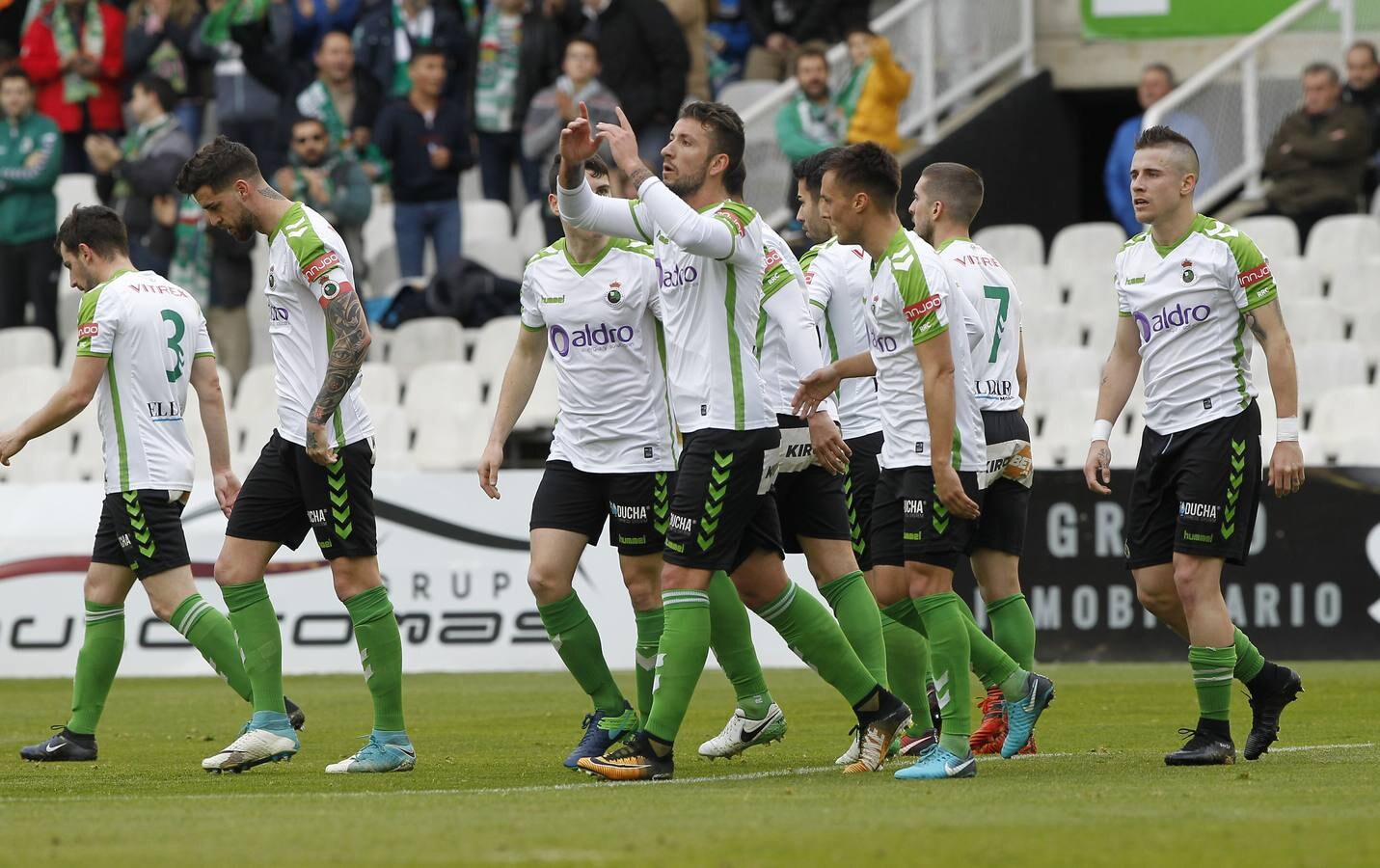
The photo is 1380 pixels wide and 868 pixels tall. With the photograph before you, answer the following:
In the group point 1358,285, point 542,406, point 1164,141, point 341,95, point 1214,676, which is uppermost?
point 341,95

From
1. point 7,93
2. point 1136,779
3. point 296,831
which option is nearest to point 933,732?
point 1136,779

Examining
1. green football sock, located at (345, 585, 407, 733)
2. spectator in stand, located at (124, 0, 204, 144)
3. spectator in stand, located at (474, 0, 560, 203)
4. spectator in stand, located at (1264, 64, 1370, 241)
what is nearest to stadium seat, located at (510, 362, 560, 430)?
spectator in stand, located at (474, 0, 560, 203)

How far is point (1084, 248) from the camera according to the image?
18.1 meters

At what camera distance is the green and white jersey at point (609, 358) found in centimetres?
877

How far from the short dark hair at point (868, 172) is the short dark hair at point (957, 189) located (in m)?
1.36

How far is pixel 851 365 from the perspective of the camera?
807 centimetres

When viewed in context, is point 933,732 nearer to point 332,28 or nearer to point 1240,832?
point 1240,832

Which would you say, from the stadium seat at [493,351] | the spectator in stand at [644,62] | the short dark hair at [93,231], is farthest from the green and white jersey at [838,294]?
the spectator in stand at [644,62]

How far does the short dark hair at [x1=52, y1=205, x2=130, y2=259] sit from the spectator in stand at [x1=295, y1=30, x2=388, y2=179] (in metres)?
9.19

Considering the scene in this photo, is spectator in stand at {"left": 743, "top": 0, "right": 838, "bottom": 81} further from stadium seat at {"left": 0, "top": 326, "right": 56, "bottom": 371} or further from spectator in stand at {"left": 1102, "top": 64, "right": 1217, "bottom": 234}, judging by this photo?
stadium seat at {"left": 0, "top": 326, "right": 56, "bottom": 371}

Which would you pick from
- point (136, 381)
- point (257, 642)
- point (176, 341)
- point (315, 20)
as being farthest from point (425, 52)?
point (257, 642)

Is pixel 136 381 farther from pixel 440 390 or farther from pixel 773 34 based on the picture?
pixel 773 34

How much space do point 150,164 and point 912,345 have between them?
11635mm

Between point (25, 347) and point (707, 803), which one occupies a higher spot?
point (25, 347)
